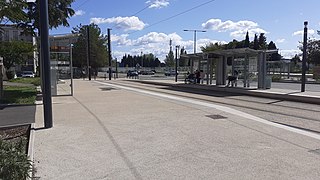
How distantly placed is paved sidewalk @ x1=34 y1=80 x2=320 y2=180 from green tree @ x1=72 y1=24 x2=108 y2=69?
2550 inches

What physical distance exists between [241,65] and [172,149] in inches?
772

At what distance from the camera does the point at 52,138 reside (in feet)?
27.1

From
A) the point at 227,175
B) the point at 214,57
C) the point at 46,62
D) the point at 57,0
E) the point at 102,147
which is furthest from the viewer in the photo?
the point at 214,57

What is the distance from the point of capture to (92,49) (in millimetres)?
74375

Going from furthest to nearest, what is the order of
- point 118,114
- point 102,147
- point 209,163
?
point 118,114 → point 102,147 → point 209,163

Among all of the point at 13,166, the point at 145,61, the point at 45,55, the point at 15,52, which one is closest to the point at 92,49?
the point at 15,52

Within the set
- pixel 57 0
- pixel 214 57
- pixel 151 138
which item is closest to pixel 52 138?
pixel 151 138

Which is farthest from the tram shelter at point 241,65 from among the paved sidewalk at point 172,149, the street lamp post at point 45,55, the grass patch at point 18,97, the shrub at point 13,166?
the shrub at point 13,166

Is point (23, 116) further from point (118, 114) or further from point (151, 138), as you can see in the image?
point (151, 138)

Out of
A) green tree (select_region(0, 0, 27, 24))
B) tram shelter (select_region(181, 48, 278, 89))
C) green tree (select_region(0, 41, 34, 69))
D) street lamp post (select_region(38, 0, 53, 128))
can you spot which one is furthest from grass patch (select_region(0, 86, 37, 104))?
green tree (select_region(0, 41, 34, 69))

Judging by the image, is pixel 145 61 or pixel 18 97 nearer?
pixel 18 97

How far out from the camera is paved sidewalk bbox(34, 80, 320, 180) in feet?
18.3

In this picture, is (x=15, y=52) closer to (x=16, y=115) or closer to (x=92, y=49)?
(x=92, y=49)

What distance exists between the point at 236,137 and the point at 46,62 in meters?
5.43
